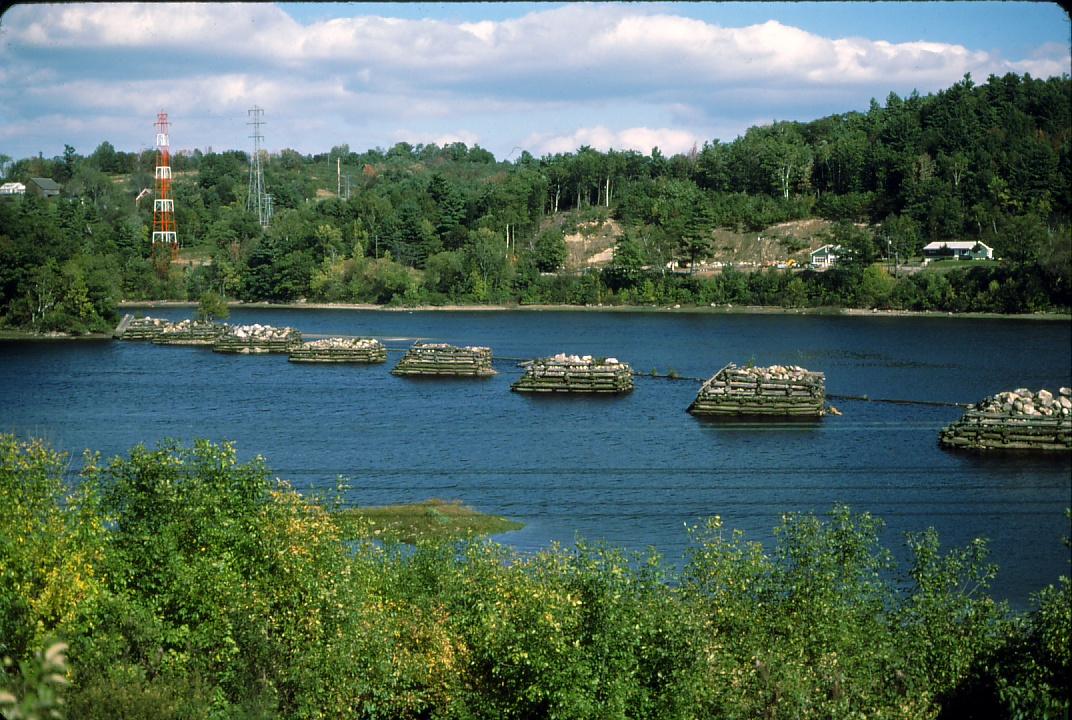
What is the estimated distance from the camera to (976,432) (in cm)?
3291

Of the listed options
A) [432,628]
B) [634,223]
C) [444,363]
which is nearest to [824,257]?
[634,223]

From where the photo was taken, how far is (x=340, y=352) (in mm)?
Result: 54219

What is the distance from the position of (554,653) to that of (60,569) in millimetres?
5029

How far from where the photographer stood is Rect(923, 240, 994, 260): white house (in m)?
77.1

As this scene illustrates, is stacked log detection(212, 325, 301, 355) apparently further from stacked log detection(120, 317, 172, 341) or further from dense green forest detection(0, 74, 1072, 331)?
dense green forest detection(0, 74, 1072, 331)

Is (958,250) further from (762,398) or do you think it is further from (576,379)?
(762,398)

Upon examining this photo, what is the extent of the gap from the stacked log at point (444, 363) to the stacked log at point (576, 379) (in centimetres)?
454

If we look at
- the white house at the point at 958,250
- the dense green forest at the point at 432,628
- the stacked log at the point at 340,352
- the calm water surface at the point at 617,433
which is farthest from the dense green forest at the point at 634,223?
the dense green forest at the point at 432,628

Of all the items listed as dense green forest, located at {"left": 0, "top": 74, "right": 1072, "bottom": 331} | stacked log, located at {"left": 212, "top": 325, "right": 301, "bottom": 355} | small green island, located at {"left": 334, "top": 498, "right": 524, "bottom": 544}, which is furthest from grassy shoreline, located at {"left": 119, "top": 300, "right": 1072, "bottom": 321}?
small green island, located at {"left": 334, "top": 498, "right": 524, "bottom": 544}

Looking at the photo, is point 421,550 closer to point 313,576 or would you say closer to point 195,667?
point 313,576

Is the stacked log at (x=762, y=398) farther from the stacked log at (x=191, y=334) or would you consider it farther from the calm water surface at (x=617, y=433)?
the stacked log at (x=191, y=334)

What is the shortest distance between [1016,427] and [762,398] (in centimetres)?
→ 892

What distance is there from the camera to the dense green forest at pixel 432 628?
10953 mm

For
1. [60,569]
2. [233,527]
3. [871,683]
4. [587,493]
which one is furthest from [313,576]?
[587,493]
